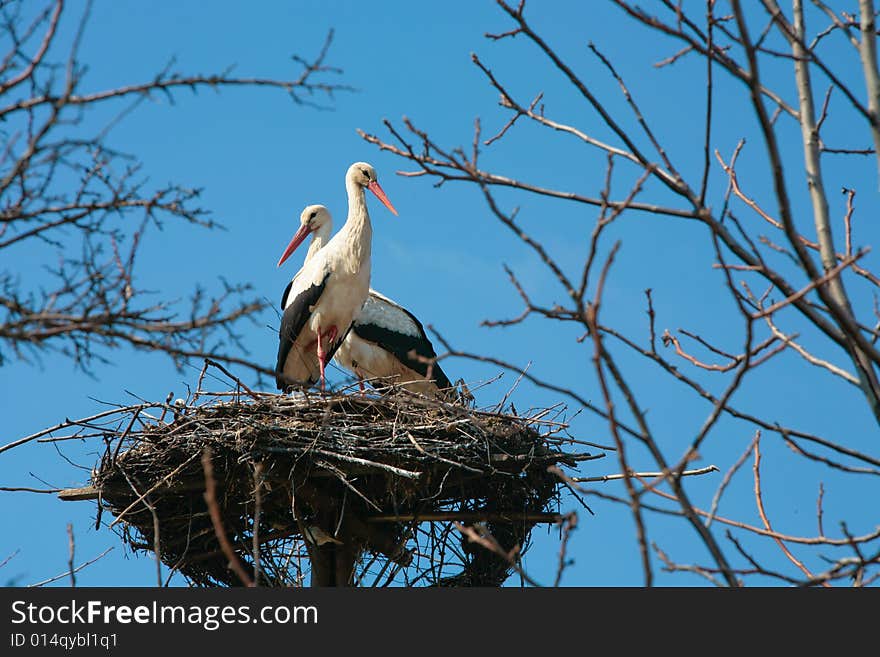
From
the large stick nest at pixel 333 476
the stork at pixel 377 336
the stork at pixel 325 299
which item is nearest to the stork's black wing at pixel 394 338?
the stork at pixel 377 336

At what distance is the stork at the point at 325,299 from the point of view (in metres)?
9.41

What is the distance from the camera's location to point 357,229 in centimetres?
968

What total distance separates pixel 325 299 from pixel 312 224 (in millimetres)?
1406

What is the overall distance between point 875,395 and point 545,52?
122 centimetres

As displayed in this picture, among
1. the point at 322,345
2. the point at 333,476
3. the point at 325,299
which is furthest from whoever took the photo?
the point at 322,345

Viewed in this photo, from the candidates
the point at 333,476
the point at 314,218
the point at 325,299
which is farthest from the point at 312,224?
the point at 333,476

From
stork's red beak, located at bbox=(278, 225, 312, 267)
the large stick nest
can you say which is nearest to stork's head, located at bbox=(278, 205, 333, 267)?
stork's red beak, located at bbox=(278, 225, 312, 267)

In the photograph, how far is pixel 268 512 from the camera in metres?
7.11

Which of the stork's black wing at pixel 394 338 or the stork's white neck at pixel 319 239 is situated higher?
the stork's white neck at pixel 319 239

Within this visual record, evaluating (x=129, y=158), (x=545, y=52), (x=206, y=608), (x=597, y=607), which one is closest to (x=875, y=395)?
(x=545, y=52)

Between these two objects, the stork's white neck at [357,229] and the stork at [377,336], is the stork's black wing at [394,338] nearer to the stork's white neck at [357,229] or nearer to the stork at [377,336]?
the stork at [377,336]

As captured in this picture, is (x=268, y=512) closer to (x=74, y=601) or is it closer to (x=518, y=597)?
(x=74, y=601)

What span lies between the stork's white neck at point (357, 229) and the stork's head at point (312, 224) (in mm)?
516

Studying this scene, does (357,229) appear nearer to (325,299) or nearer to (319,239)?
(325,299)
